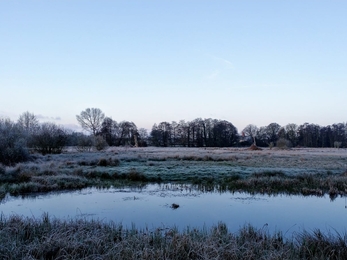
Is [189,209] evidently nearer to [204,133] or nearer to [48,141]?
[48,141]

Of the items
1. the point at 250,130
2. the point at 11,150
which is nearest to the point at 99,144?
the point at 11,150

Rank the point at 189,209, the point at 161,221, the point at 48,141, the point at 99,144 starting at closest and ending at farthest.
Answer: the point at 161,221 < the point at 189,209 < the point at 48,141 < the point at 99,144

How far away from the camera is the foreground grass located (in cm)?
597

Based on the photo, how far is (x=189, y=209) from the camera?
38.7 feet

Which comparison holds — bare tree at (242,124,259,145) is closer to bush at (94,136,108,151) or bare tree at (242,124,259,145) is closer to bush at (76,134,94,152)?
bush at (94,136,108,151)

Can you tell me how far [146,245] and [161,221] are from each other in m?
3.58

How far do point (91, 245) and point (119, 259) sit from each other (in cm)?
119

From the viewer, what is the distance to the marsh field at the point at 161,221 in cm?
623

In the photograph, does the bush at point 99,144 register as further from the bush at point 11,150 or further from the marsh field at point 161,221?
the marsh field at point 161,221

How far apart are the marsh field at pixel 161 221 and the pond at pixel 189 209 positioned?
7 cm

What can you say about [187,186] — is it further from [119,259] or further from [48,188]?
[119,259]

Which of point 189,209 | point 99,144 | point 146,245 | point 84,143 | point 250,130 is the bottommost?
point 189,209

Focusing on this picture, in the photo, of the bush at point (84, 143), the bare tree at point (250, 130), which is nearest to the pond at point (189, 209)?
the bush at point (84, 143)

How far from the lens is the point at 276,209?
11.9m
